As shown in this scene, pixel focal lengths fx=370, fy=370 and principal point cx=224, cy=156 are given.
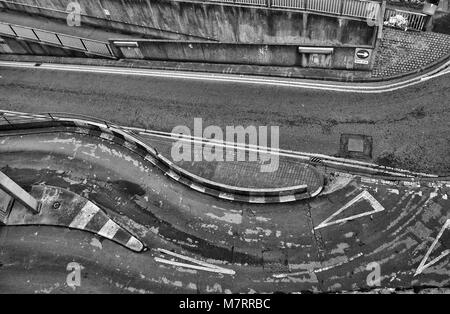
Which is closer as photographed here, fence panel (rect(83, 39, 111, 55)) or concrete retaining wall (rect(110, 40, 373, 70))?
concrete retaining wall (rect(110, 40, 373, 70))

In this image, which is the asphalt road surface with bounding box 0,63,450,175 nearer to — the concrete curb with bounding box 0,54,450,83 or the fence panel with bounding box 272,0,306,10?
the concrete curb with bounding box 0,54,450,83

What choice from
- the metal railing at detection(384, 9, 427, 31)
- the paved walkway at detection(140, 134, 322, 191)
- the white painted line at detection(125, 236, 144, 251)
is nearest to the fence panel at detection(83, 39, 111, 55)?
the paved walkway at detection(140, 134, 322, 191)

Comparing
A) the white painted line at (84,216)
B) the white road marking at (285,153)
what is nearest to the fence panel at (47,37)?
the white road marking at (285,153)

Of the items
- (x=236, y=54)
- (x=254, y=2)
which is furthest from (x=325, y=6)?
(x=236, y=54)

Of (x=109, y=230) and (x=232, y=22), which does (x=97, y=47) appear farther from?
(x=109, y=230)

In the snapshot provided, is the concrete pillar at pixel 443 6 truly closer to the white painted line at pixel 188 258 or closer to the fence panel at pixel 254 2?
the fence panel at pixel 254 2
